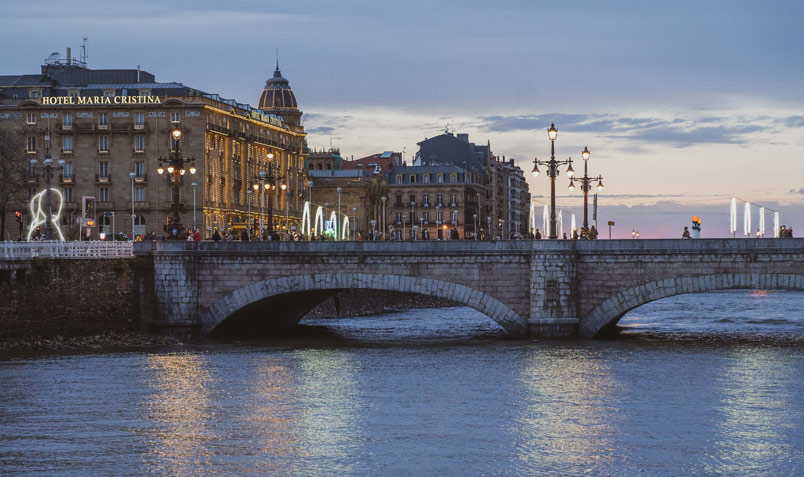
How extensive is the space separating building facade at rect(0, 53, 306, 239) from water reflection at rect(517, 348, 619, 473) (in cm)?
7495

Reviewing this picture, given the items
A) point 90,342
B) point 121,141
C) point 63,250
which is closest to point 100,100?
point 121,141

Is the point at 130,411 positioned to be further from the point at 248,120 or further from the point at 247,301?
the point at 248,120

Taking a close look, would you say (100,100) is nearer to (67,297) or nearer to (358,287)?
(67,297)

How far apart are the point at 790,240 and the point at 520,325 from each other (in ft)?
40.3

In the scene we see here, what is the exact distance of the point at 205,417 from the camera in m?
39.2

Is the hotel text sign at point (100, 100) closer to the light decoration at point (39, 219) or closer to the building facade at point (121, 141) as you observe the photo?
the building facade at point (121, 141)

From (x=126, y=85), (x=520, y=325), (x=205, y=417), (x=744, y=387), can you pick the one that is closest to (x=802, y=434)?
(x=744, y=387)

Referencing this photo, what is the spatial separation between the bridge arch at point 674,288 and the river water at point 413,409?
1280 mm

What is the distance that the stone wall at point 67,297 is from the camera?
56906 mm

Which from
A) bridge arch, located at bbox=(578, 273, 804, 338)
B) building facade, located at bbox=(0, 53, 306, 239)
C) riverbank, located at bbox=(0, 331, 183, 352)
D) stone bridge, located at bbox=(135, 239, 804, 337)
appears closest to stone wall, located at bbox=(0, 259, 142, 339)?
riverbank, located at bbox=(0, 331, 183, 352)

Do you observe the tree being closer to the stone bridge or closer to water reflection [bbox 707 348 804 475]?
the stone bridge

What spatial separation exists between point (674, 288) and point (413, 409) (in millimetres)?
20174

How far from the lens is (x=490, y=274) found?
5941cm

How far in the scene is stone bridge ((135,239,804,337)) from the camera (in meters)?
56.4
